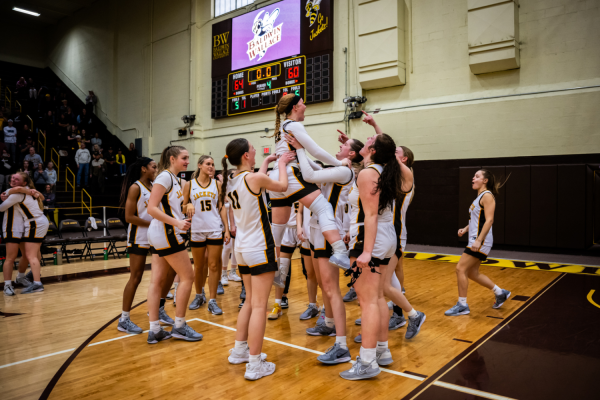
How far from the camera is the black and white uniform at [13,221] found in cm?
612

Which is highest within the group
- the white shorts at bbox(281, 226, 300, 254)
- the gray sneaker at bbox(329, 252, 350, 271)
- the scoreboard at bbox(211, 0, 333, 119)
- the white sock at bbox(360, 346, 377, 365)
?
the scoreboard at bbox(211, 0, 333, 119)

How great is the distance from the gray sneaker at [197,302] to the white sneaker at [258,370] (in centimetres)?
220

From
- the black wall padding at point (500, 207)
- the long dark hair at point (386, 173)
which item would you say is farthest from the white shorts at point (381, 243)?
the black wall padding at point (500, 207)

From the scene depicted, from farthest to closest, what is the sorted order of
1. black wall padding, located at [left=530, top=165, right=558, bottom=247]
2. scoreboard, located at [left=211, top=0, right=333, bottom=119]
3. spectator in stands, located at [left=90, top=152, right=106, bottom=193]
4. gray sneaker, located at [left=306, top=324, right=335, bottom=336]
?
spectator in stands, located at [left=90, top=152, right=106, bottom=193]
scoreboard, located at [left=211, top=0, right=333, bottom=119]
black wall padding, located at [left=530, top=165, right=558, bottom=247]
gray sneaker, located at [left=306, top=324, right=335, bottom=336]

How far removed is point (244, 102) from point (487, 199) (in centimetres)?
970

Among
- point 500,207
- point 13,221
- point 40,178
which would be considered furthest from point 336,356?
point 40,178

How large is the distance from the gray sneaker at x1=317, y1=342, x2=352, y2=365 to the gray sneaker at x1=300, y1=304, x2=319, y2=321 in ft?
4.22

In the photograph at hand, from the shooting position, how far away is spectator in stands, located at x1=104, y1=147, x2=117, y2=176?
15.7m

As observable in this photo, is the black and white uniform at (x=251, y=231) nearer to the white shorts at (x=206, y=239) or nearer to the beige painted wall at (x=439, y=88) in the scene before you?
the white shorts at (x=206, y=239)

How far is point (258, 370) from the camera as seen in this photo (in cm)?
304

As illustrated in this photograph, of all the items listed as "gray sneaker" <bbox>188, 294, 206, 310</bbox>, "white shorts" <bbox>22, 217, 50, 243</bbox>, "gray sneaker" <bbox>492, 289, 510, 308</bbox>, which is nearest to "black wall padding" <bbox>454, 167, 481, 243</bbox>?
"gray sneaker" <bbox>492, 289, 510, 308</bbox>

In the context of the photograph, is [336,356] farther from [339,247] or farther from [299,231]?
[299,231]

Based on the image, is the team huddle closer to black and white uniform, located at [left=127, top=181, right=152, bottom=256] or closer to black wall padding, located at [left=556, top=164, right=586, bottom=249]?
black and white uniform, located at [left=127, top=181, right=152, bottom=256]

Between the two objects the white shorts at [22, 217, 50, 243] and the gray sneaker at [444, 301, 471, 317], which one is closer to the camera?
the gray sneaker at [444, 301, 471, 317]
